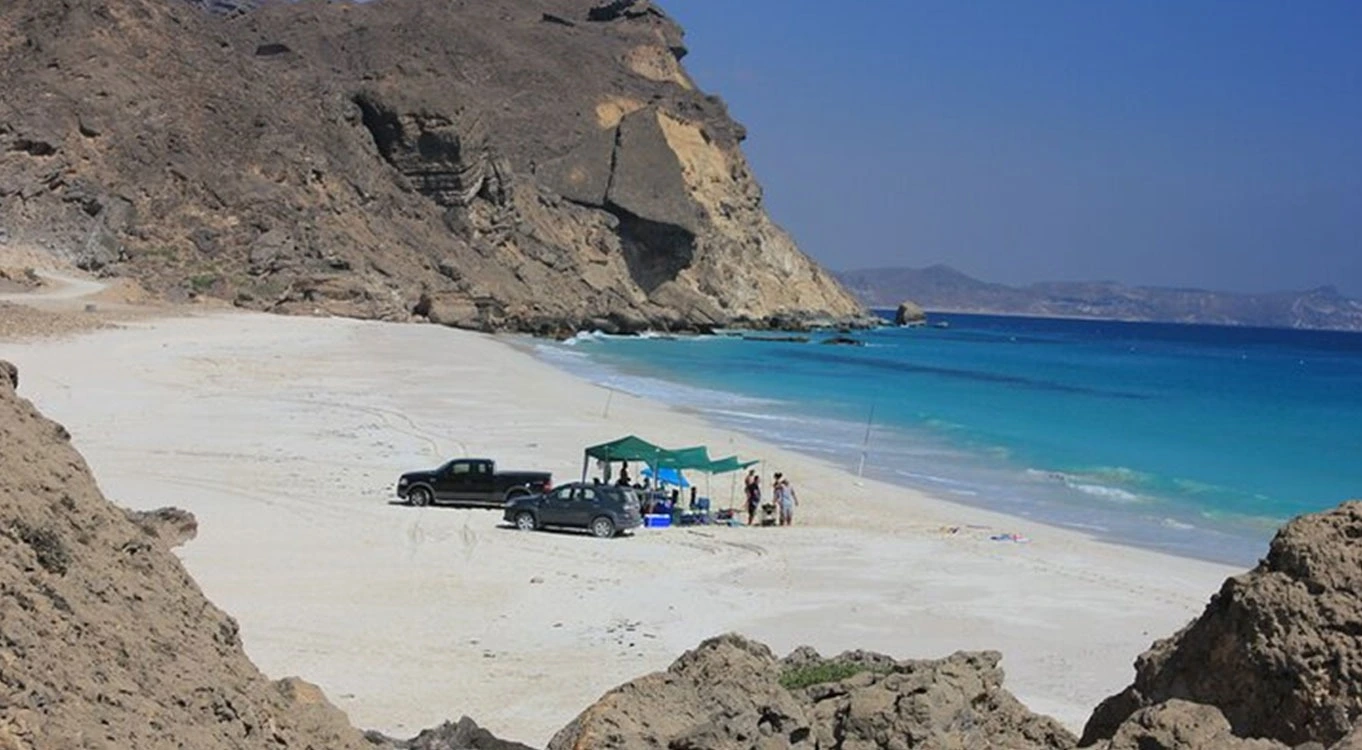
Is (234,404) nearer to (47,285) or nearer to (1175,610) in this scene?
(1175,610)

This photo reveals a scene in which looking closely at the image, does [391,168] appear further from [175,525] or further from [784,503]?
[175,525]

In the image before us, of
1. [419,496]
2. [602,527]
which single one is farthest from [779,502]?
[419,496]

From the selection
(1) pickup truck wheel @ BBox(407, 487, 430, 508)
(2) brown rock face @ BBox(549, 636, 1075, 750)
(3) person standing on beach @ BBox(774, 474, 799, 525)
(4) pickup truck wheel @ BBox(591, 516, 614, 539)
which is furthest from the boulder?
(2) brown rock face @ BBox(549, 636, 1075, 750)

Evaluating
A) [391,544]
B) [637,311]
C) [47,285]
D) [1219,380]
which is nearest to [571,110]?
[637,311]

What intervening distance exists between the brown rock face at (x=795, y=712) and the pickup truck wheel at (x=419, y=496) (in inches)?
641

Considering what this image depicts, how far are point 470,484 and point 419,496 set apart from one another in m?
0.99

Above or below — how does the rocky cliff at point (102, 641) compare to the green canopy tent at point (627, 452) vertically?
above

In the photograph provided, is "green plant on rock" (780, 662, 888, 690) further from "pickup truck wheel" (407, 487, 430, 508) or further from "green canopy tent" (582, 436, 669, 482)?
"green canopy tent" (582, 436, 669, 482)

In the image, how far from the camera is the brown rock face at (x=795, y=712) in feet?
17.8

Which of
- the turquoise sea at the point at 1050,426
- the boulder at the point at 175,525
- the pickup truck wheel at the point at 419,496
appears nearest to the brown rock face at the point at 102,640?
the boulder at the point at 175,525

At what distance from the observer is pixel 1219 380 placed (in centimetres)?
9494

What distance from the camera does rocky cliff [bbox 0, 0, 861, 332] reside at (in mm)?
70750

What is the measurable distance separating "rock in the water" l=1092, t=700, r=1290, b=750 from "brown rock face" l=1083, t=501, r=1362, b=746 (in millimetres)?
325

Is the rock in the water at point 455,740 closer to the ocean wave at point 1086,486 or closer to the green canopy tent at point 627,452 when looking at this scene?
the green canopy tent at point 627,452
